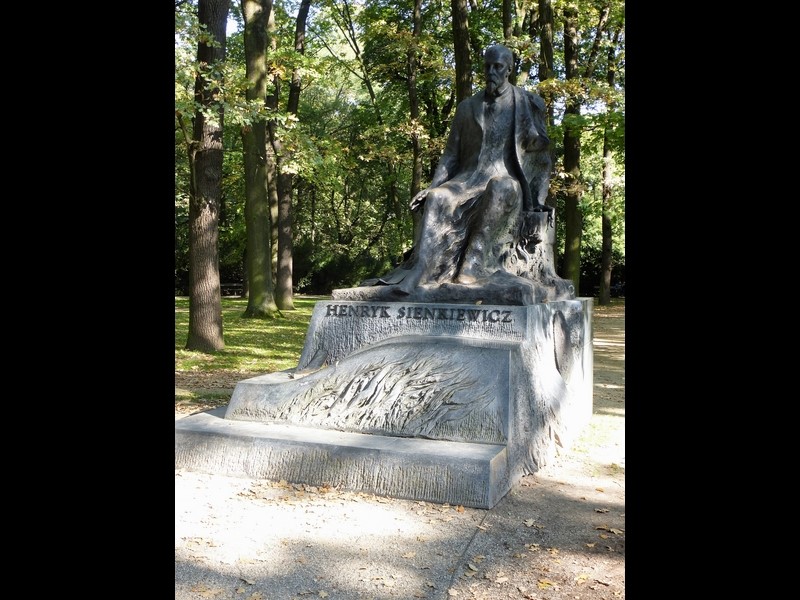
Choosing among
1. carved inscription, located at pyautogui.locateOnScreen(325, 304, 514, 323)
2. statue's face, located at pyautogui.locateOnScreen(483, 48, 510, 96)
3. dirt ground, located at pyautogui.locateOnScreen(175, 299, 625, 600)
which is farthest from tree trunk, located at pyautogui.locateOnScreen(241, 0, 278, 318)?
dirt ground, located at pyautogui.locateOnScreen(175, 299, 625, 600)

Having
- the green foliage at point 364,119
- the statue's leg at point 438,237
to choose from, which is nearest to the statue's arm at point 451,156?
the statue's leg at point 438,237

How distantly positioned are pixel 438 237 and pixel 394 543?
3608 millimetres

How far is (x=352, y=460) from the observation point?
5.00 meters

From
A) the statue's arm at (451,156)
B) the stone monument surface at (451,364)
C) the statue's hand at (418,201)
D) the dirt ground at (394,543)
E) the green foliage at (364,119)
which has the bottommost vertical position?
the dirt ground at (394,543)

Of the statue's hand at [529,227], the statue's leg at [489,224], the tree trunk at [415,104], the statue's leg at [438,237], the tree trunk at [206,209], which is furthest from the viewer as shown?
the tree trunk at [415,104]

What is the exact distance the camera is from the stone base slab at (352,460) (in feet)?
15.5

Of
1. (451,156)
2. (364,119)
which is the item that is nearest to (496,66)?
(451,156)

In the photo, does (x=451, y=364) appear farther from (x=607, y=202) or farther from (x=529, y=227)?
(x=607, y=202)

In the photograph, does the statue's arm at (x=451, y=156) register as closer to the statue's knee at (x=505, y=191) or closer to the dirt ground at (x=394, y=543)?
the statue's knee at (x=505, y=191)

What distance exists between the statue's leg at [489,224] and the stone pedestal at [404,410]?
731mm
